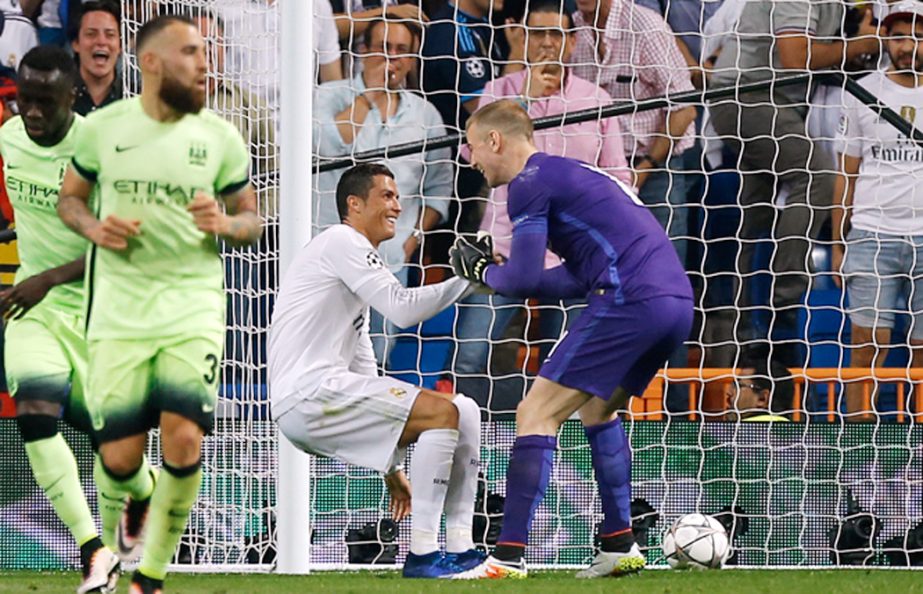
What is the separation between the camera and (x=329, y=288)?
23.1 feet

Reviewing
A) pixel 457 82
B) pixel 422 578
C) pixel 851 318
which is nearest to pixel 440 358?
pixel 457 82

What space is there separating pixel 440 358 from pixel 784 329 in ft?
6.75

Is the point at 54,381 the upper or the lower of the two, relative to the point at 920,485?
upper

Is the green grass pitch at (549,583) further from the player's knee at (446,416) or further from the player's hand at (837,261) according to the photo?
the player's hand at (837,261)

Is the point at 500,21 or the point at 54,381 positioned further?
the point at 500,21

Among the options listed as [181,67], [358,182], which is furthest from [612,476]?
[181,67]

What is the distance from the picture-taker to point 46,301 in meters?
6.66

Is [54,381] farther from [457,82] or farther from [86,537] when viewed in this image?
[457,82]

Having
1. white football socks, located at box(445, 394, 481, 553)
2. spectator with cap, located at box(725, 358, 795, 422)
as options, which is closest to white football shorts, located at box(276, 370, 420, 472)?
white football socks, located at box(445, 394, 481, 553)

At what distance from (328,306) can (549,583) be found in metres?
1.49

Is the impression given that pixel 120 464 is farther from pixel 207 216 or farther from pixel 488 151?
pixel 488 151

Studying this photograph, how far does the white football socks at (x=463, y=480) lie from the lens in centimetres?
696

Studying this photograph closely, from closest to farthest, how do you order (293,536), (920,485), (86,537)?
1. (86,537)
2. (293,536)
3. (920,485)

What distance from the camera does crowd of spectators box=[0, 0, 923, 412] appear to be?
31.3ft
